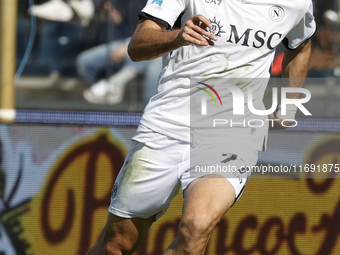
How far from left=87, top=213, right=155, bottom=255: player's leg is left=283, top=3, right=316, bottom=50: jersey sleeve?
48.2 inches

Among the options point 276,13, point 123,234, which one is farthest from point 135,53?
point 123,234

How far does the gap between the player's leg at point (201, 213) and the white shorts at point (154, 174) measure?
13cm

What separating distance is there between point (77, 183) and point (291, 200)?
58.2 inches

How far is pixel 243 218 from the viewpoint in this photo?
142 inches

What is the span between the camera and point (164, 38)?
225cm

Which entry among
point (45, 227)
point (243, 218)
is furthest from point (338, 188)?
point (45, 227)

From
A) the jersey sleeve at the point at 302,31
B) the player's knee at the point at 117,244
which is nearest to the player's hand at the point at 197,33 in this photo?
the jersey sleeve at the point at 302,31

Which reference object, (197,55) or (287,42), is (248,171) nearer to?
(197,55)

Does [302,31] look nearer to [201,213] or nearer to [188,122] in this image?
[188,122]

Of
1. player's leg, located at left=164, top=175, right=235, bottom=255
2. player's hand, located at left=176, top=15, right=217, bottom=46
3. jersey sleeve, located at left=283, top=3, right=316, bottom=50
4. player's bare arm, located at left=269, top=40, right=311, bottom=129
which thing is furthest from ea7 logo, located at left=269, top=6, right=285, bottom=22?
player's leg, located at left=164, top=175, right=235, bottom=255

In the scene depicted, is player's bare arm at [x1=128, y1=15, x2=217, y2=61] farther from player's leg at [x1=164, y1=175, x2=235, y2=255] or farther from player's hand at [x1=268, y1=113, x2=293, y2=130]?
player's hand at [x1=268, y1=113, x2=293, y2=130]

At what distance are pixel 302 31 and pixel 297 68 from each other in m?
0.23

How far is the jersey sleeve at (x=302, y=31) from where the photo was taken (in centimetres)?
279

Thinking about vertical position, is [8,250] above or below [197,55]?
below
